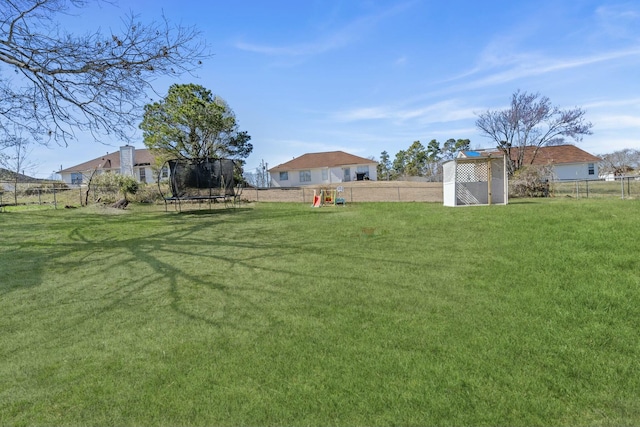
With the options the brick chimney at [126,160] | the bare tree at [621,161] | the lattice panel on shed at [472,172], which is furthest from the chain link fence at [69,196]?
the bare tree at [621,161]

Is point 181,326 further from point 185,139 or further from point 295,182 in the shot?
point 295,182

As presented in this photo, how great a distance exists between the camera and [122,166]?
36.7 meters

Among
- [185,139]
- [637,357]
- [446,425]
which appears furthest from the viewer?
[185,139]

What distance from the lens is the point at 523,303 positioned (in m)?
3.47

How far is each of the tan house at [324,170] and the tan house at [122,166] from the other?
1285 centimetres

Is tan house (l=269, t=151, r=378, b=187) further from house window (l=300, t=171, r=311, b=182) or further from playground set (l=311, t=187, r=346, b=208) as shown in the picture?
playground set (l=311, t=187, r=346, b=208)

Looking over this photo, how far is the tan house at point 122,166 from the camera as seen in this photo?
120 ft

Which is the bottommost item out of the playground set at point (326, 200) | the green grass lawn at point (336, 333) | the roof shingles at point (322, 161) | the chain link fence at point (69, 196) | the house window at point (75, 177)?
the green grass lawn at point (336, 333)

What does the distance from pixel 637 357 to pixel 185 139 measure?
82.2ft

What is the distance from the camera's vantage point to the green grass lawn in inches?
82.1

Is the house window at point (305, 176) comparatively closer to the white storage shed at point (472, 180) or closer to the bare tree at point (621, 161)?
the white storage shed at point (472, 180)

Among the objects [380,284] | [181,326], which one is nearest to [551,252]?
[380,284]

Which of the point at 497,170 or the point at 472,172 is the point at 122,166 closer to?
the point at 472,172

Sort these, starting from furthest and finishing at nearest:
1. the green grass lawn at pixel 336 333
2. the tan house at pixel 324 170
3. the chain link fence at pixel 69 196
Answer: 1. the tan house at pixel 324 170
2. the chain link fence at pixel 69 196
3. the green grass lawn at pixel 336 333
